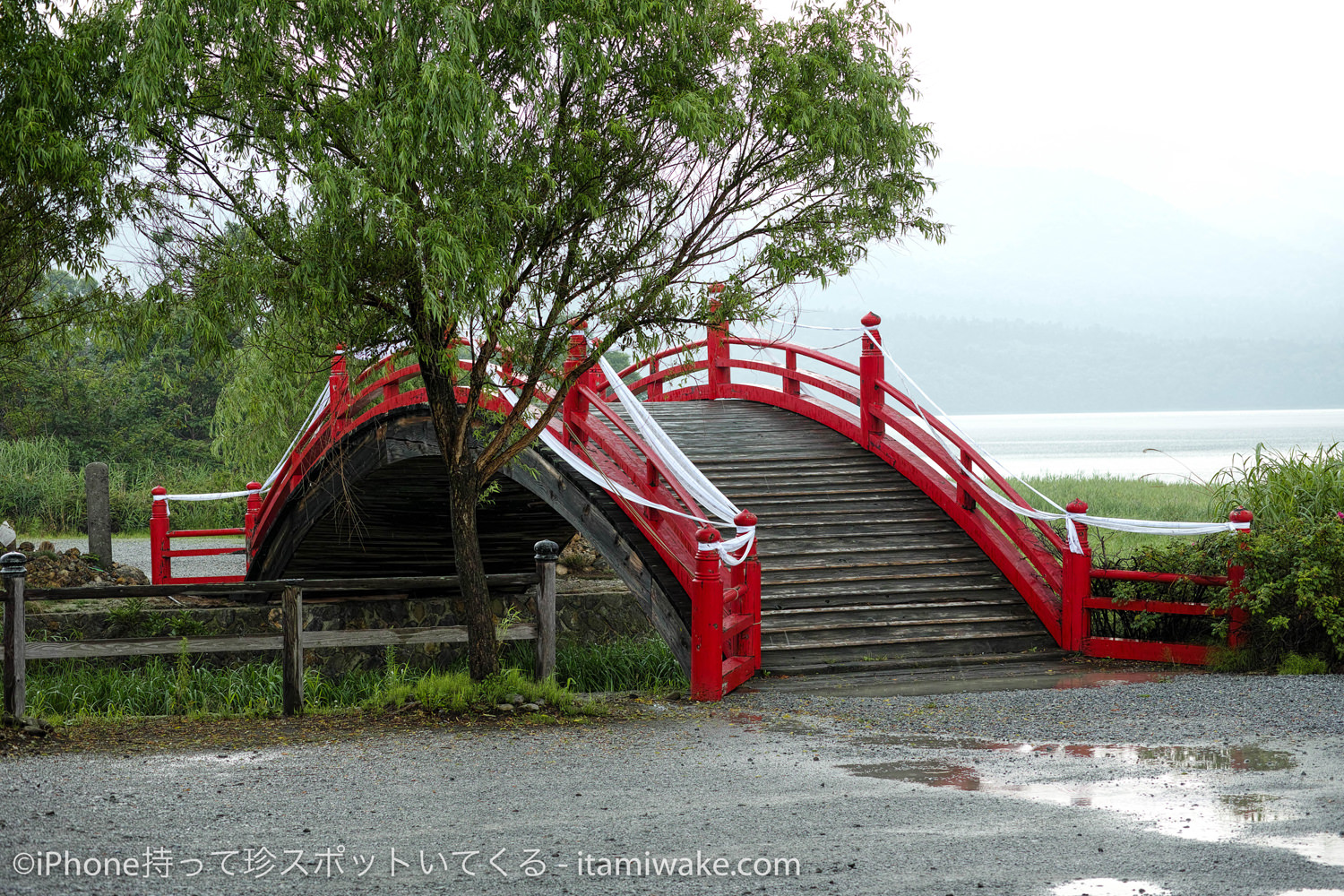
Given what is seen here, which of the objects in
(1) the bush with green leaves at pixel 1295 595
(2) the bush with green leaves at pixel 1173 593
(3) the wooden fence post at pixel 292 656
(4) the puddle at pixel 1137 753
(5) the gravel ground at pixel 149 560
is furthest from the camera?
(5) the gravel ground at pixel 149 560

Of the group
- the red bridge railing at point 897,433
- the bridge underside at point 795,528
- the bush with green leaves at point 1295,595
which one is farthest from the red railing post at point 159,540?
the bush with green leaves at point 1295,595

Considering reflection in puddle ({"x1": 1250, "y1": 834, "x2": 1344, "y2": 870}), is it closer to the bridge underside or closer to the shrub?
the shrub

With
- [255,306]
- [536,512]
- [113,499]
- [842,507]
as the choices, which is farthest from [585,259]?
[113,499]

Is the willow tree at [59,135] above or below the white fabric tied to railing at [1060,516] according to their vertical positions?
above

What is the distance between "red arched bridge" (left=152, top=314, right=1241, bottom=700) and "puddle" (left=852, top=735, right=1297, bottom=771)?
185 cm

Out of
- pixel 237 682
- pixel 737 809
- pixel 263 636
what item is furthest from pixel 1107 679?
pixel 237 682

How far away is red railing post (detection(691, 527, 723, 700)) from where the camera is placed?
8.01 meters

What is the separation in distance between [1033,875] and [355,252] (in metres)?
4.61

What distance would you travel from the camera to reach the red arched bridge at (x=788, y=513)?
29.0ft

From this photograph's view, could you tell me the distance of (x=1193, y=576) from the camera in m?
8.60

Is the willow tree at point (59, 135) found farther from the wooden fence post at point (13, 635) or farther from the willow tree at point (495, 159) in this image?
the wooden fence post at point (13, 635)

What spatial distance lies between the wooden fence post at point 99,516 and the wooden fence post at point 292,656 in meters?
9.81

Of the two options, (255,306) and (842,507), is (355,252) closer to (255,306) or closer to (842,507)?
(255,306)

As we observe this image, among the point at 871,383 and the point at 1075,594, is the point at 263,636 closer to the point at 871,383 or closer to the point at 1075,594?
the point at 1075,594
